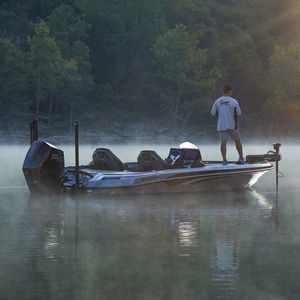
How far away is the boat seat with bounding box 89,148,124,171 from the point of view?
15047 millimetres

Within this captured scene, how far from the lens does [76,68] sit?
61625 mm

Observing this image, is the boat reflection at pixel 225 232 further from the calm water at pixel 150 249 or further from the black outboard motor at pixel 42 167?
the black outboard motor at pixel 42 167

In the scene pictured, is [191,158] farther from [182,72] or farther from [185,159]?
[182,72]

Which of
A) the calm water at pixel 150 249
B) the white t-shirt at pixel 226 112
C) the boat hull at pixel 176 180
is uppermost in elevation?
the white t-shirt at pixel 226 112

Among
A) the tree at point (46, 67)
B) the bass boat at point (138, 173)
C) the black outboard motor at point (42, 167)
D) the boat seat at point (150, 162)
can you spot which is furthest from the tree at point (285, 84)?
the black outboard motor at point (42, 167)

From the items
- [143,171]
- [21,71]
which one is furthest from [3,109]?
[143,171]

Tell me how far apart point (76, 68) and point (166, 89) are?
478 inches

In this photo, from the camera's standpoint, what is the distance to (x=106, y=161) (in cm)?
1516

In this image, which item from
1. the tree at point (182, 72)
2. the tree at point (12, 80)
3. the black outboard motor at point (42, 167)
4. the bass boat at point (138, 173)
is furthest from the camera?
the tree at point (182, 72)

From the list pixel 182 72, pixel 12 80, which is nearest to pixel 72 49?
pixel 12 80

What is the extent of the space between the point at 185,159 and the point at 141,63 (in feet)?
184

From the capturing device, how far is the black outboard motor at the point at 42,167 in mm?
13797

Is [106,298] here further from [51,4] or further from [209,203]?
[51,4]

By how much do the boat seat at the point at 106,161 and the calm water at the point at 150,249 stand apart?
154 centimetres
